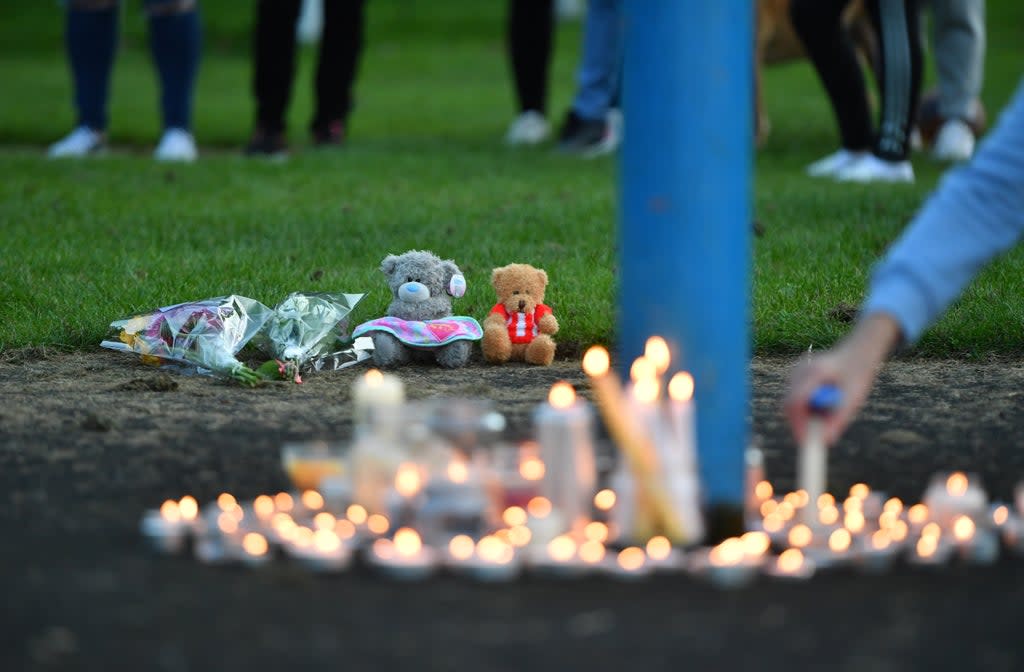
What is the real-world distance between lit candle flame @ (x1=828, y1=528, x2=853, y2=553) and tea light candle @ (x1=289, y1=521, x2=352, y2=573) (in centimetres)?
75

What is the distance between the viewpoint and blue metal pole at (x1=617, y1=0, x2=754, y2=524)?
2.46m

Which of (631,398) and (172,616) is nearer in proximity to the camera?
(172,616)

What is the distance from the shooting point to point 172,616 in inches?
86.3

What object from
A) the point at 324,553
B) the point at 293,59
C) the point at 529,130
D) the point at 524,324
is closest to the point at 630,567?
the point at 324,553

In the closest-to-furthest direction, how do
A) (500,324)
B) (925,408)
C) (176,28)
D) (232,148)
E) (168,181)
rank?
1. (925,408)
2. (500,324)
3. (168,181)
4. (176,28)
5. (232,148)

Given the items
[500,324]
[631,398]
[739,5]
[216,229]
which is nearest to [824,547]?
[631,398]

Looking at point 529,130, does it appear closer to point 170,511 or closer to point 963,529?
point 170,511

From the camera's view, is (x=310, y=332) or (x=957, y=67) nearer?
(x=310, y=332)

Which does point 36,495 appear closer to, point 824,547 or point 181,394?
point 181,394

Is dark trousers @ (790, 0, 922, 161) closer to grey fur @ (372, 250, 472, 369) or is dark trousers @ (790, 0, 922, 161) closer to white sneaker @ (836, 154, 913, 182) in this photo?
white sneaker @ (836, 154, 913, 182)

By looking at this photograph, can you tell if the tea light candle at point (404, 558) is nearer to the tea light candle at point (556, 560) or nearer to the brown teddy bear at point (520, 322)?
the tea light candle at point (556, 560)

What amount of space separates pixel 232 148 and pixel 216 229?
11.9 feet

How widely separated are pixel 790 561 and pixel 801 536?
0.12 m

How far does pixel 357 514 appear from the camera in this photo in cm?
255
